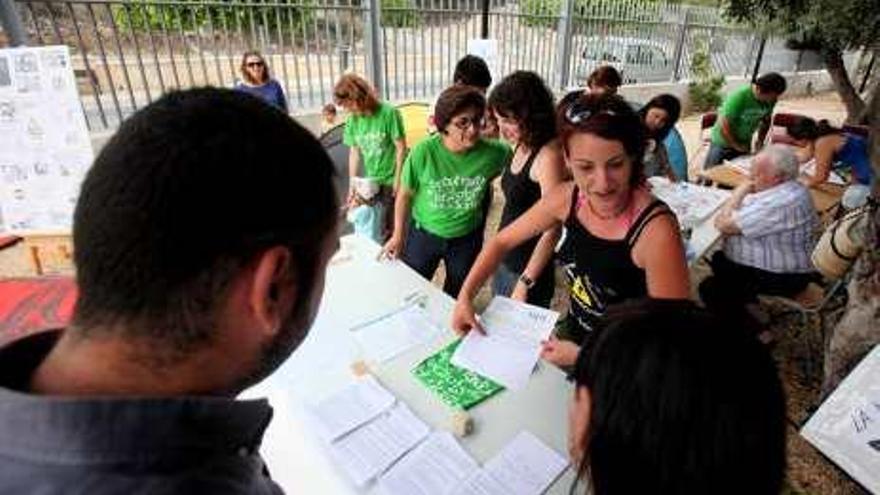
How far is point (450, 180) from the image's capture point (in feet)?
7.87

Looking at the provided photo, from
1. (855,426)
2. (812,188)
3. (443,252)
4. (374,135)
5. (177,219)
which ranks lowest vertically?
(855,426)

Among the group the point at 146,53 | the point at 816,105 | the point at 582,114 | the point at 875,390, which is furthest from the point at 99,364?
the point at 816,105

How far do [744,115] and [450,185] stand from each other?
12.3 feet

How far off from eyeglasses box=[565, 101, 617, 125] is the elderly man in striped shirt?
1.47 metres

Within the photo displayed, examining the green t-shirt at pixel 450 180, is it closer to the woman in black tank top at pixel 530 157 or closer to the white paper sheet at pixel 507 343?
the woman in black tank top at pixel 530 157

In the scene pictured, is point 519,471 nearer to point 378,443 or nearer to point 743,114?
point 378,443

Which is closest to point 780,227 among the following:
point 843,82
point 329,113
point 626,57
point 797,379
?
point 797,379

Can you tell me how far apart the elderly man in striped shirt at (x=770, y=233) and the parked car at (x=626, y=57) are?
6.24 metres

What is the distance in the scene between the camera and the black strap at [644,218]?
147cm

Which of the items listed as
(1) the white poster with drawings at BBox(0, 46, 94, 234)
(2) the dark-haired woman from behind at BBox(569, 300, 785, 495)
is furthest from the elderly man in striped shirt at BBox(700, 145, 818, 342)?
(1) the white poster with drawings at BBox(0, 46, 94, 234)

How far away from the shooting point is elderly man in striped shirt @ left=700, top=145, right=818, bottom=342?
2656 millimetres

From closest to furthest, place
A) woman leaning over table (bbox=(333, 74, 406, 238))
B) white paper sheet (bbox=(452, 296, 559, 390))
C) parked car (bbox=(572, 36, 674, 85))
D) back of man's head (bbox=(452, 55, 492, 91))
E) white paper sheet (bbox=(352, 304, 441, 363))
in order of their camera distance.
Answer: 1. white paper sheet (bbox=(452, 296, 559, 390))
2. white paper sheet (bbox=(352, 304, 441, 363))
3. woman leaning over table (bbox=(333, 74, 406, 238))
4. back of man's head (bbox=(452, 55, 492, 91))
5. parked car (bbox=(572, 36, 674, 85))

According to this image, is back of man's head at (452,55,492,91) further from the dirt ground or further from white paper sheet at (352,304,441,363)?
Answer: white paper sheet at (352,304,441,363)

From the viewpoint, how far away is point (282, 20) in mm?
5461
